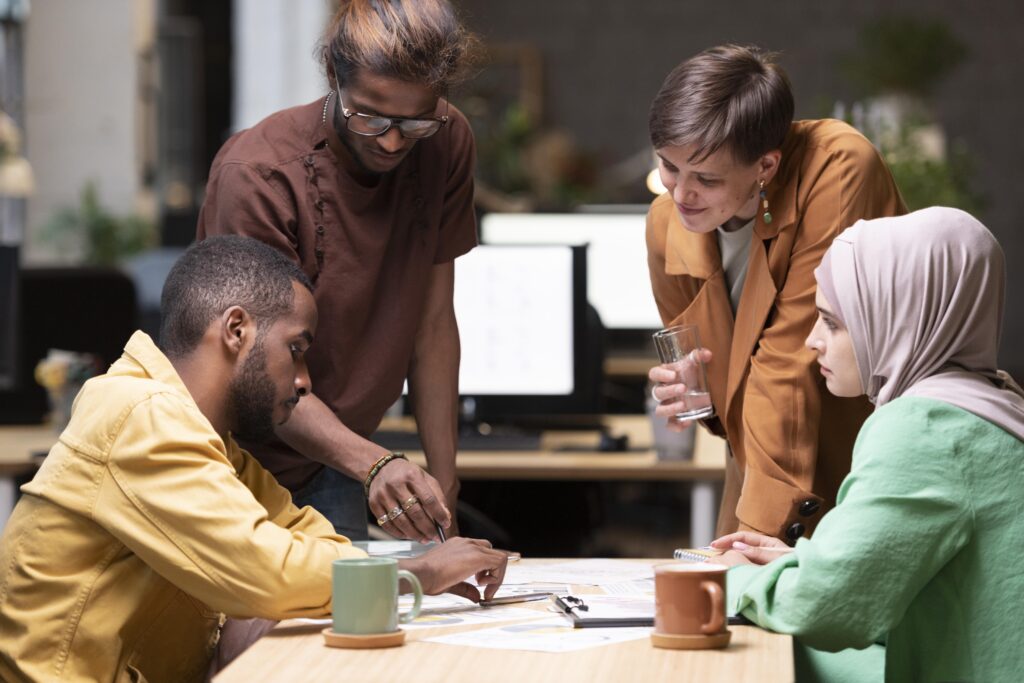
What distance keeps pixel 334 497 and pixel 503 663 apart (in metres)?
0.98

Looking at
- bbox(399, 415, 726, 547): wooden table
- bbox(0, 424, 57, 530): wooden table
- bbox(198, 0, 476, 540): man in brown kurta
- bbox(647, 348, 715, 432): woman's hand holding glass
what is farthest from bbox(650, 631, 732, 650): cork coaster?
A: bbox(0, 424, 57, 530): wooden table

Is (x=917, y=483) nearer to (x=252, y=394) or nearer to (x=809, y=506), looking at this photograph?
(x=809, y=506)

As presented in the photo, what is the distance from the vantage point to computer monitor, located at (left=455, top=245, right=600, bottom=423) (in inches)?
151

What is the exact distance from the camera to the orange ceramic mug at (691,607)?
1.53 m

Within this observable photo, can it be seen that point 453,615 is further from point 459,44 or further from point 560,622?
point 459,44

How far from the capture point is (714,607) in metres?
1.53

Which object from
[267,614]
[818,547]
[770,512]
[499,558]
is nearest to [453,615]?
[499,558]

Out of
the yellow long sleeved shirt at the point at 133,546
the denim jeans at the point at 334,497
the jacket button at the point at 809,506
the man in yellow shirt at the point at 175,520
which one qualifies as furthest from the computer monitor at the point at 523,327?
the yellow long sleeved shirt at the point at 133,546

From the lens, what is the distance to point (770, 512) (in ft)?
7.09

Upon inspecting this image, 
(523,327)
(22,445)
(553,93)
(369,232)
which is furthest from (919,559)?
(553,93)

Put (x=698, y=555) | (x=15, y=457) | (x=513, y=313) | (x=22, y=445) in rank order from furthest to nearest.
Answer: (x=513, y=313) → (x=22, y=445) → (x=15, y=457) → (x=698, y=555)

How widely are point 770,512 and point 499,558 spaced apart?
1.75 ft

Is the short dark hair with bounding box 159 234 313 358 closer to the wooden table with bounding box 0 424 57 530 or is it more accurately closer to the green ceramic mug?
the green ceramic mug

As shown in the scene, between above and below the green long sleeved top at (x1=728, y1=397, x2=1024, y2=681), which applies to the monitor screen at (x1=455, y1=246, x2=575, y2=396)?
below
